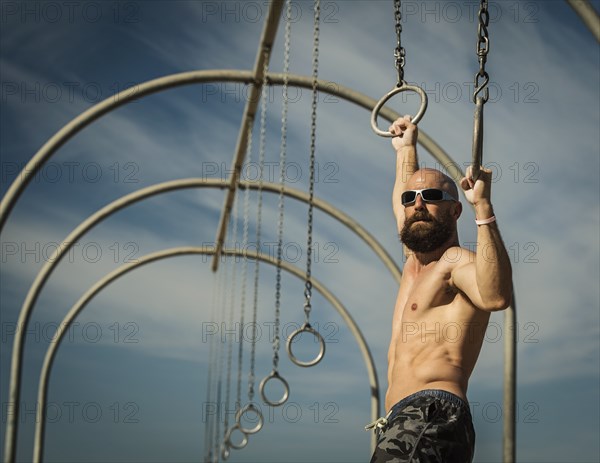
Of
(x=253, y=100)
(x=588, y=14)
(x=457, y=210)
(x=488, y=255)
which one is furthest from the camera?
(x=253, y=100)

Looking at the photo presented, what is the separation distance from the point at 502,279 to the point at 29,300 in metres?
11.3

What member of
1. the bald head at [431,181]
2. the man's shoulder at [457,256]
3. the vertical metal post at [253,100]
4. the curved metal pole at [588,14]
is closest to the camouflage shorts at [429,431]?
the man's shoulder at [457,256]

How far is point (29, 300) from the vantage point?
46.2 feet

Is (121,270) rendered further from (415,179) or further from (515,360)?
(415,179)

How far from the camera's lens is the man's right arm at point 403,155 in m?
5.32

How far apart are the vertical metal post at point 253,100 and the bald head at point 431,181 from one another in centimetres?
477

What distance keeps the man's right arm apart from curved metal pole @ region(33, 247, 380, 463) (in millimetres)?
10510

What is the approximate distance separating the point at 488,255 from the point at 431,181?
2.63ft

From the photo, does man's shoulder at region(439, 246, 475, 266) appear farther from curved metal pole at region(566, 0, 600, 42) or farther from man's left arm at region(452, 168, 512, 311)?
curved metal pole at region(566, 0, 600, 42)

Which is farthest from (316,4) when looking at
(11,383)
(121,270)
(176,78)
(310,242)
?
(121,270)

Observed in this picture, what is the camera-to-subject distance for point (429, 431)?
4215 millimetres

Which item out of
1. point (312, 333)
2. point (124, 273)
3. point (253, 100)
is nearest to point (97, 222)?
point (124, 273)

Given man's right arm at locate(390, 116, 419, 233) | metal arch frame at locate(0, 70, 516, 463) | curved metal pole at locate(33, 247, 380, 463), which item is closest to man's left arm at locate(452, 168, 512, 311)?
man's right arm at locate(390, 116, 419, 233)

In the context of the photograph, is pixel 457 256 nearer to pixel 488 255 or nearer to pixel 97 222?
pixel 488 255
